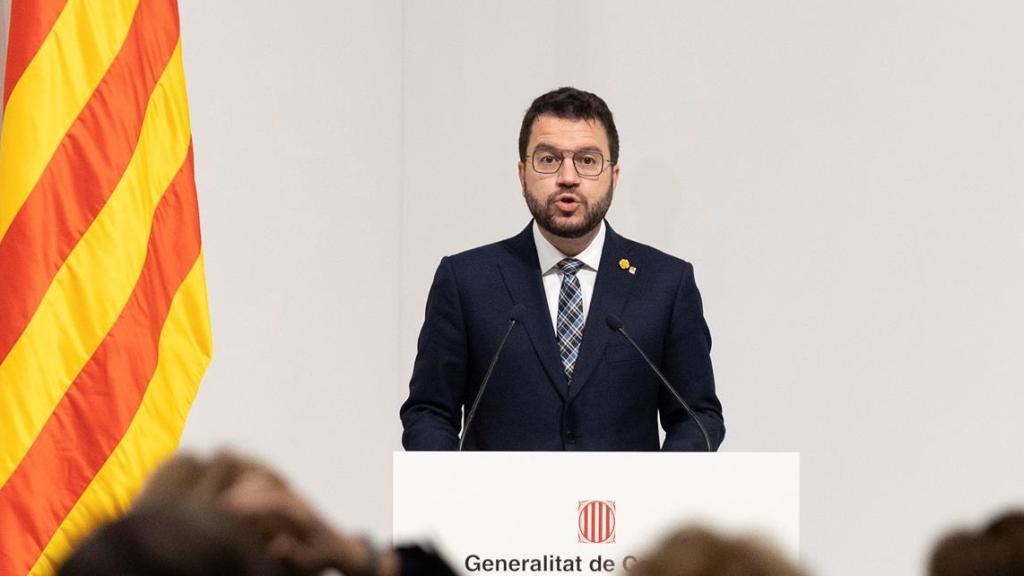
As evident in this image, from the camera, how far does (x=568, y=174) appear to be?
384 cm

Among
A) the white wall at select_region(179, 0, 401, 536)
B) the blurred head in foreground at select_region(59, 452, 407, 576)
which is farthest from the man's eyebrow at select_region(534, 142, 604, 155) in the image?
the blurred head in foreground at select_region(59, 452, 407, 576)

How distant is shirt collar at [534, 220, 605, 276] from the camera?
386cm

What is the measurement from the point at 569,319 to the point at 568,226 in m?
0.25

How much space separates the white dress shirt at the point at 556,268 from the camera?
3799 mm

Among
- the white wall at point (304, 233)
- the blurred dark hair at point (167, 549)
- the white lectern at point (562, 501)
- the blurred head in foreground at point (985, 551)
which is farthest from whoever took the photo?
the white wall at point (304, 233)

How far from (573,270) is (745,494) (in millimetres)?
1066

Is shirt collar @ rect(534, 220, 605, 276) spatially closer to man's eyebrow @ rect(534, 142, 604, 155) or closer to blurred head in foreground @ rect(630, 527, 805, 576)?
man's eyebrow @ rect(534, 142, 604, 155)

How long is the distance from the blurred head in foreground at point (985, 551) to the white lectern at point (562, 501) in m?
1.65

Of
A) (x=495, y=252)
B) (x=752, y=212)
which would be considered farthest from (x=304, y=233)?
(x=495, y=252)

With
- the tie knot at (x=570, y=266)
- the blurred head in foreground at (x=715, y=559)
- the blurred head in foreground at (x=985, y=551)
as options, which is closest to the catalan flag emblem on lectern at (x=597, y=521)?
the tie knot at (x=570, y=266)

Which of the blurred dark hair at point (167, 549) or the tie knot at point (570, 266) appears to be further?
the tie knot at point (570, 266)

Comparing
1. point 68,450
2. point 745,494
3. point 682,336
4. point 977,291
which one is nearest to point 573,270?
point 682,336

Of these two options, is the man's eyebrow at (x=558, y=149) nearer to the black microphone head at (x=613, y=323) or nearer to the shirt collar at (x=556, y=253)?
the shirt collar at (x=556, y=253)

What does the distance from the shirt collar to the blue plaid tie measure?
50 mm
